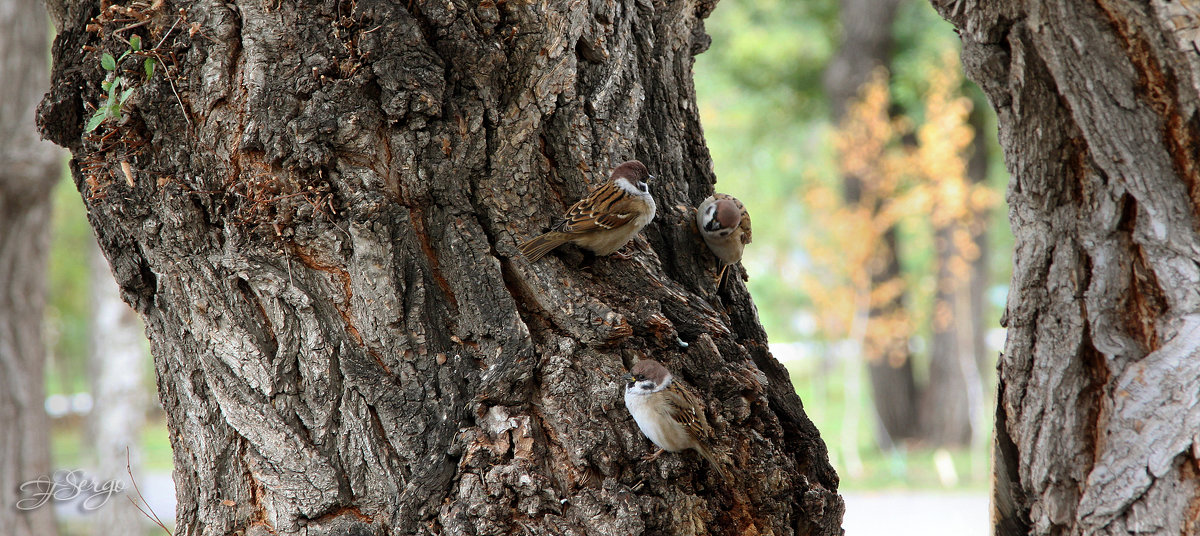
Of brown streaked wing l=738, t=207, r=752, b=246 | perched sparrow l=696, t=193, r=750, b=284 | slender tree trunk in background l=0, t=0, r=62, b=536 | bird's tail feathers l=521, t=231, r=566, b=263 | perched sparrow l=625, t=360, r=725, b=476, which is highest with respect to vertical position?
slender tree trunk in background l=0, t=0, r=62, b=536

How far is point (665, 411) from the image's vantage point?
216cm

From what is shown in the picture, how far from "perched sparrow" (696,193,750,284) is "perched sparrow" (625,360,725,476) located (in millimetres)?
673

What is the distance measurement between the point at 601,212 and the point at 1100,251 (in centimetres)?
127

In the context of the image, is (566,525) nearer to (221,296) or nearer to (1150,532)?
(221,296)

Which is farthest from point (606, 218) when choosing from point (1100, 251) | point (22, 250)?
point (22, 250)

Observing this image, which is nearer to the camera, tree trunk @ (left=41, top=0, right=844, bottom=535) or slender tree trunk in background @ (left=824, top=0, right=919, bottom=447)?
tree trunk @ (left=41, top=0, right=844, bottom=535)

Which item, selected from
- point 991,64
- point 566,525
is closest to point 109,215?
point 566,525

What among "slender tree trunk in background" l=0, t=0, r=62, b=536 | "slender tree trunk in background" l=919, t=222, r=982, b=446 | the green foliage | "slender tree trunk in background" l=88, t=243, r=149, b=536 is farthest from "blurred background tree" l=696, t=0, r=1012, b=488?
the green foliage

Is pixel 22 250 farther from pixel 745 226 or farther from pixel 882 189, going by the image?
pixel 882 189

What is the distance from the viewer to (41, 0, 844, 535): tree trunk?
7.32 ft

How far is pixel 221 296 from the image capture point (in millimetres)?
2326

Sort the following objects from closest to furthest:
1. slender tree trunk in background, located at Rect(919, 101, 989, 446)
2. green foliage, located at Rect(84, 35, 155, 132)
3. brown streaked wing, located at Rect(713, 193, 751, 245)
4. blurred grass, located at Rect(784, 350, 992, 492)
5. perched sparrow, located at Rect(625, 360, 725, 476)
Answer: perched sparrow, located at Rect(625, 360, 725, 476)
green foliage, located at Rect(84, 35, 155, 132)
brown streaked wing, located at Rect(713, 193, 751, 245)
blurred grass, located at Rect(784, 350, 992, 492)
slender tree trunk in background, located at Rect(919, 101, 989, 446)

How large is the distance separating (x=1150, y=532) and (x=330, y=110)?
228 cm

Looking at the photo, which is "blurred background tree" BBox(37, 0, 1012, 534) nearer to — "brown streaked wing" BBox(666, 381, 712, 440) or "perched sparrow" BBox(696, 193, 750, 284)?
"perched sparrow" BBox(696, 193, 750, 284)
